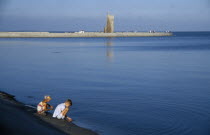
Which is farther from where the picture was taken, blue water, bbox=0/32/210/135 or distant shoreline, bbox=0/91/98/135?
blue water, bbox=0/32/210/135

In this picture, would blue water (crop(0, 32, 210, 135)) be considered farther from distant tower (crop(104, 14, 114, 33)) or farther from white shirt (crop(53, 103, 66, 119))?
distant tower (crop(104, 14, 114, 33))

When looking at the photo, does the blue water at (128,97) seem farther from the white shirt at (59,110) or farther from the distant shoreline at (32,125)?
the distant shoreline at (32,125)

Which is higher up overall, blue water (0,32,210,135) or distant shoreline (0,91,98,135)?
distant shoreline (0,91,98,135)

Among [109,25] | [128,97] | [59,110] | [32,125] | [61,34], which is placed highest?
[109,25]

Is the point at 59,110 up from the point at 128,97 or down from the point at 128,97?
up

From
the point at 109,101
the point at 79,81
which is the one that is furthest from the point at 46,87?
the point at 109,101

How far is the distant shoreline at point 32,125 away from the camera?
7655 mm

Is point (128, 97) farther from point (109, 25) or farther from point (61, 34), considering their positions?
point (109, 25)

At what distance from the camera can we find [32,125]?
838cm

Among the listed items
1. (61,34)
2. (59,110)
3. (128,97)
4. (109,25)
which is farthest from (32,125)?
(109,25)

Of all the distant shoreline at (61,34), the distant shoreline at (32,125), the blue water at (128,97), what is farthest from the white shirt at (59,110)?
the distant shoreline at (61,34)

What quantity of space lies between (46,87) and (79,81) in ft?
6.98

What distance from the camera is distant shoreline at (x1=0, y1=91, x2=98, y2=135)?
301 inches

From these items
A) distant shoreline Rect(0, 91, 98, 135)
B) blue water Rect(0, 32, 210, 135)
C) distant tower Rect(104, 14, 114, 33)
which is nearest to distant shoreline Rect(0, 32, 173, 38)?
distant tower Rect(104, 14, 114, 33)
